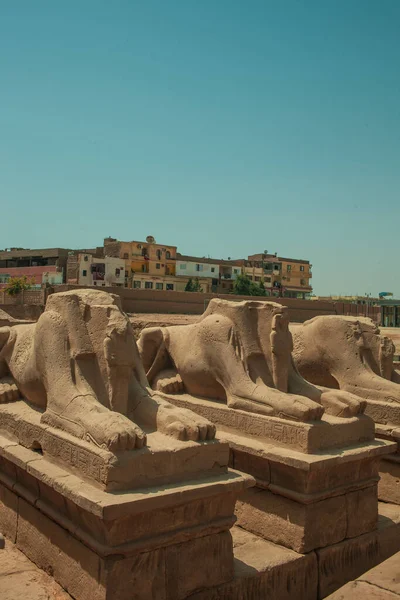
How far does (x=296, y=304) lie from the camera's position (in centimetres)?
2638

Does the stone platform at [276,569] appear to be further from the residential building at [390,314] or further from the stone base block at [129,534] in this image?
the residential building at [390,314]

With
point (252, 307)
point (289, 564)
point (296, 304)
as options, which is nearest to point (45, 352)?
point (252, 307)

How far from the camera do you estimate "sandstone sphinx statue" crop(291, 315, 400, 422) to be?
5176 millimetres

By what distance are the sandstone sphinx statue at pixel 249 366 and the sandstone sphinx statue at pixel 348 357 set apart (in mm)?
733

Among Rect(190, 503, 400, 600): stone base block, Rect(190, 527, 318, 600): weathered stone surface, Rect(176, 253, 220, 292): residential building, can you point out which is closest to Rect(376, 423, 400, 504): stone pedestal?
Rect(190, 503, 400, 600): stone base block

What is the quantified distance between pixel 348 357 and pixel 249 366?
119 cm

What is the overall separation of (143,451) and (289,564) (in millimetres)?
1325

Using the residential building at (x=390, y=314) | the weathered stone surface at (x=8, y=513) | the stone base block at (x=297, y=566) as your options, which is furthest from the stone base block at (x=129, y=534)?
the residential building at (x=390, y=314)

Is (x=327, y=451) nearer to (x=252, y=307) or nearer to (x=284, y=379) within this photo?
(x=284, y=379)

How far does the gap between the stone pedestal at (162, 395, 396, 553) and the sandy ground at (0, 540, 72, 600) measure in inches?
57.6

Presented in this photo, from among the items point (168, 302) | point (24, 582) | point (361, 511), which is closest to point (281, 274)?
point (168, 302)

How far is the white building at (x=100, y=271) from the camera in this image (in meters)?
33.2

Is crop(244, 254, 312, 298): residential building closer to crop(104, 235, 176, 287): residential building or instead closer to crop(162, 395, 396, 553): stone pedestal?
crop(104, 235, 176, 287): residential building

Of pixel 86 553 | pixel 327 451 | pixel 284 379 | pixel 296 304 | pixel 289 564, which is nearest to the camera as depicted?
pixel 86 553
